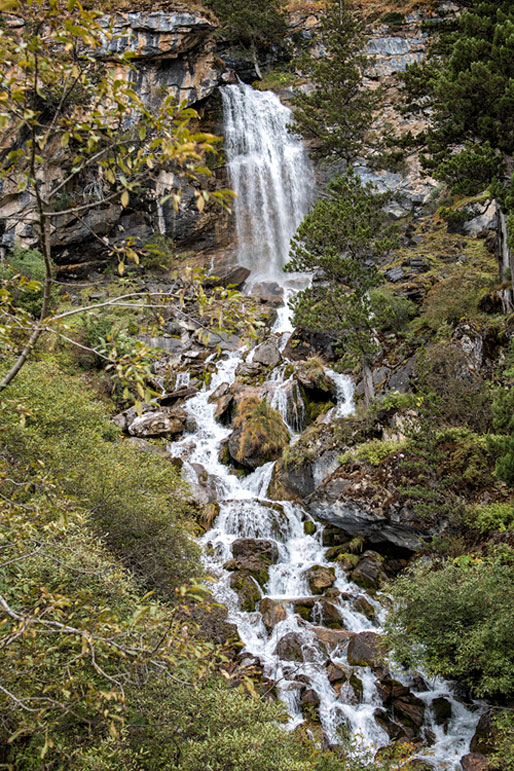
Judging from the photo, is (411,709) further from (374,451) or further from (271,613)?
(374,451)

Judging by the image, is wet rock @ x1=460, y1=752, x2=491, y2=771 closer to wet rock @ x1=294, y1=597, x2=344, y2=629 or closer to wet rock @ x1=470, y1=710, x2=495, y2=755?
wet rock @ x1=470, y1=710, x2=495, y2=755

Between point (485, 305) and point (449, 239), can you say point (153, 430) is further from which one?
point (449, 239)

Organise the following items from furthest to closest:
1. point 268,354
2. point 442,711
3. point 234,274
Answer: point 234,274, point 268,354, point 442,711

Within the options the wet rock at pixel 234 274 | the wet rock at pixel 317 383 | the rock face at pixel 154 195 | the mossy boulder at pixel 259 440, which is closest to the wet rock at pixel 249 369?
the wet rock at pixel 317 383

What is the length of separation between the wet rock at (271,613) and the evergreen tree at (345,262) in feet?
23.5

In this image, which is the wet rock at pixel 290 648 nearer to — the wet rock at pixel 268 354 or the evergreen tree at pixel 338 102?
the wet rock at pixel 268 354

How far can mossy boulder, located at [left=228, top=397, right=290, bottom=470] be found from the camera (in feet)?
57.3

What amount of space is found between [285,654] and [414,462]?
524cm

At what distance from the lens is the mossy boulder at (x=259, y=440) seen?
687 inches

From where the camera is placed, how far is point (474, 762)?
728 centimetres

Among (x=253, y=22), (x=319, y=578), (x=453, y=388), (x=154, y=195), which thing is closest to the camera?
(x=319, y=578)

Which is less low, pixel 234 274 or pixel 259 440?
pixel 234 274

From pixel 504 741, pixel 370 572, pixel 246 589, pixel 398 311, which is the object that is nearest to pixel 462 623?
pixel 504 741

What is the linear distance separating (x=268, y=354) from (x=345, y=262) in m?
8.36
